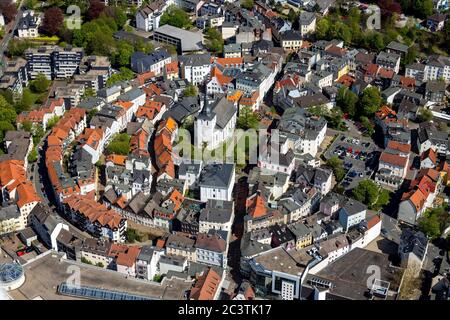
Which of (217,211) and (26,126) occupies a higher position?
(26,126)

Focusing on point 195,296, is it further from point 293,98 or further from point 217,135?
point 293,98

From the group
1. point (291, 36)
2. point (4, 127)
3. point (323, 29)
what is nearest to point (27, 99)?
point (4, 127)

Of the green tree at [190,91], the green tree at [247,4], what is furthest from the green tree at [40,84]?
the green tree at [247,4]

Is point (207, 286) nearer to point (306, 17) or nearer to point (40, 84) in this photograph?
point (40, 84)

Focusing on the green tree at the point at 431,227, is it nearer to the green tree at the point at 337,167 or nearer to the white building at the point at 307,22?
the green tree at the point at 337,167

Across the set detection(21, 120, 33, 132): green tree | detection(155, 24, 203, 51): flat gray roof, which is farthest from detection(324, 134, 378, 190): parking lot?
detection(21, 120, 33, 132): green tree
